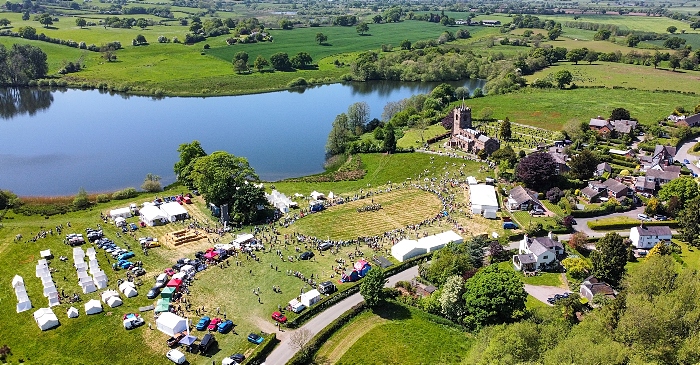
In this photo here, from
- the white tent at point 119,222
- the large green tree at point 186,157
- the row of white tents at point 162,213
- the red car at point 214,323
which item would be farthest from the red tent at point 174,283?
the large green tree at point 186,157

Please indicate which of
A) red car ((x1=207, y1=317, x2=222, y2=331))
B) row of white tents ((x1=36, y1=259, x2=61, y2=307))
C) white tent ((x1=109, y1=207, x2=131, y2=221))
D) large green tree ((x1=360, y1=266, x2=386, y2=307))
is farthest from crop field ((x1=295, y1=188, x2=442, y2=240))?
row of white tents ((x1=36, y1=259, x2=61, y2=307))

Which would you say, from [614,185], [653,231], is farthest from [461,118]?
[653,231]

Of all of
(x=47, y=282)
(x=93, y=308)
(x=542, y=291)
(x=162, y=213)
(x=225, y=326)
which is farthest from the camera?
(x=162, y=213)

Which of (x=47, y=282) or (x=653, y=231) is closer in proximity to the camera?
(x=47, y=282)

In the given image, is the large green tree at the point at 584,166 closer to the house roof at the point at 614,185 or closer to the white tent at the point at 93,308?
the house roof at the point at 614,185

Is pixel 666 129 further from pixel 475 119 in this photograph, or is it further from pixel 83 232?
pixel 83 232

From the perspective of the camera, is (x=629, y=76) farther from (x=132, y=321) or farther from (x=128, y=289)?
(x=132, y=321)
